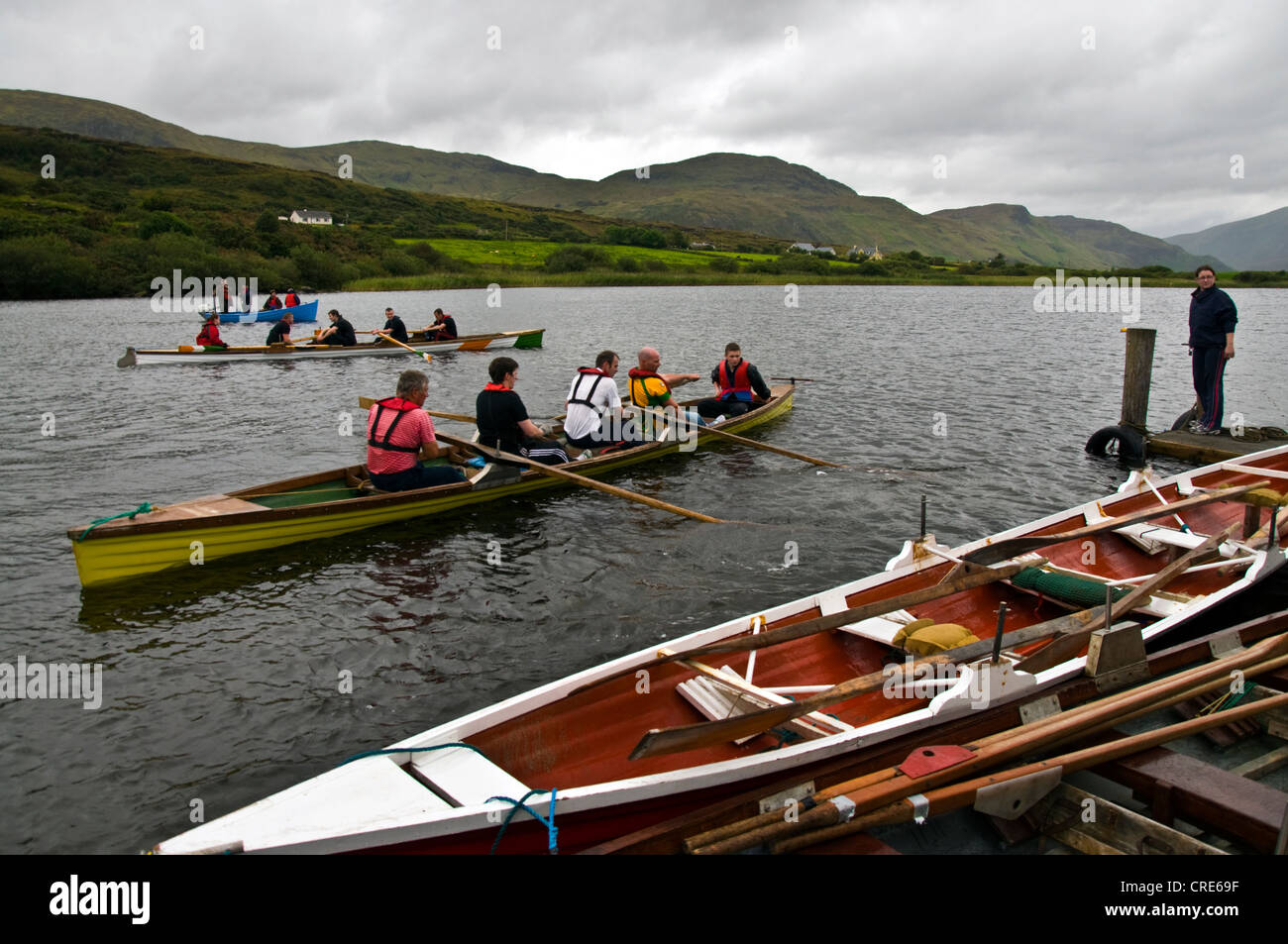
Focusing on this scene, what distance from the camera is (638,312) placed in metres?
58.5

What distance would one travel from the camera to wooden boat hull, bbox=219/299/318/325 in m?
43.7

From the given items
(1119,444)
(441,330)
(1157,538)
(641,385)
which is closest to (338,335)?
(441,330)

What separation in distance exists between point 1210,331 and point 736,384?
917cm

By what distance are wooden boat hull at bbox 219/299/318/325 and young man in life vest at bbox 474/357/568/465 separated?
3429 cm

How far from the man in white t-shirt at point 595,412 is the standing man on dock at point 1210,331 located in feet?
34.4

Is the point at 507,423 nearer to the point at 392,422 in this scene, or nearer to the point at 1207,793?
the point at 392,422

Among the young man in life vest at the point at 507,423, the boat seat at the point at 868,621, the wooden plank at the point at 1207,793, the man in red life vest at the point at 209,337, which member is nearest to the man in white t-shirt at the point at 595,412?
the young man in life vest at the point at 507,423

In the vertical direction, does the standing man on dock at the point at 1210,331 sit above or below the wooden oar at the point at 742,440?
above

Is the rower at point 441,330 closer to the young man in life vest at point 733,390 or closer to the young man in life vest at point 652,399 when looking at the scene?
the young man in life vest at point 733,390

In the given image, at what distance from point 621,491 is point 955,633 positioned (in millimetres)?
6201

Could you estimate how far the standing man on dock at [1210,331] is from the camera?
14641 millimetres

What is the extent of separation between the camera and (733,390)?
60.9ft

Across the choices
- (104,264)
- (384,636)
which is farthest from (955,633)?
(104,264)

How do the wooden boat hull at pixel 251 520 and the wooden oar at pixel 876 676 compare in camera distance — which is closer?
the wooden oar at pixel 876 676
